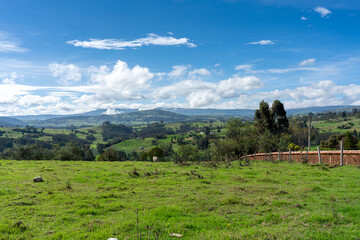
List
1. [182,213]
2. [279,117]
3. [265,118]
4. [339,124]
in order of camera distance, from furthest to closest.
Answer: [339,124]
[279,117]
[265,118]
[182,213]

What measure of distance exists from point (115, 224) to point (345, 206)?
9.20 meters

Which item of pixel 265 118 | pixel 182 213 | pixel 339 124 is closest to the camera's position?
pixel 182 213

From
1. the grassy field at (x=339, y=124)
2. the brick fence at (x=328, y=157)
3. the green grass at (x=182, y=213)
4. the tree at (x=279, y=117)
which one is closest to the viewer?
the green grass at (x=182, y=213)

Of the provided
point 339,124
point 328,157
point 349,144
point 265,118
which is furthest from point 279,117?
point 339,124

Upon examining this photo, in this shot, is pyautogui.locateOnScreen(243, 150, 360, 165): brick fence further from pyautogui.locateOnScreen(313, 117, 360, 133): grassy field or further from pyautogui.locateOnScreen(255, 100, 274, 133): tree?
pyautogui.locateOnScreen(313, 117, 360, 133): grassy field

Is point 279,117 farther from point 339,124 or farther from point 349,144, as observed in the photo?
point 339,124

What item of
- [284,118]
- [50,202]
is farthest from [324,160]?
[284,118]

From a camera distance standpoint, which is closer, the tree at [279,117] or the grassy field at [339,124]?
the tree at [279,117]

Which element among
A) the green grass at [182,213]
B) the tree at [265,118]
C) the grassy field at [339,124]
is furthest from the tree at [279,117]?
the grassy field at [339,124]

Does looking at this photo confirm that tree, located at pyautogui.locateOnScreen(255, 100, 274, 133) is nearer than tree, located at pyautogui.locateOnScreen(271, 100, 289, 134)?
Yes

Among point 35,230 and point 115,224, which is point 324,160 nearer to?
point 115,224

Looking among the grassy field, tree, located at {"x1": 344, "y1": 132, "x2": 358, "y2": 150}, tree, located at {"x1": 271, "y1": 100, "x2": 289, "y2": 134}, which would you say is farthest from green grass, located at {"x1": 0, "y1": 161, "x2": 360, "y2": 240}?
the grassy field

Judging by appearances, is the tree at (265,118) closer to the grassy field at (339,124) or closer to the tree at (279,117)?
the tree at (279,117)

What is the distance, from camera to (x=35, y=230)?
8211 millimetres
